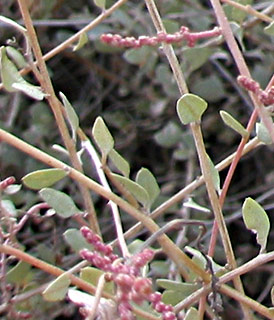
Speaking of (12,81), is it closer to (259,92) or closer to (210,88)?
(259,92)

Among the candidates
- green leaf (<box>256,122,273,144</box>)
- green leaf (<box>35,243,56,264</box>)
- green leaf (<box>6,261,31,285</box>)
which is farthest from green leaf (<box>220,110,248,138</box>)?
green leaf (<box>35,243,56,264</box>)

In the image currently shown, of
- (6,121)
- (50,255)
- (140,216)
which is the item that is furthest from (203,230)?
(6,121)

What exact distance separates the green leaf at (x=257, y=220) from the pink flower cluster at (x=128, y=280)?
0.58ft

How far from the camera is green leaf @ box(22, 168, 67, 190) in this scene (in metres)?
0.71

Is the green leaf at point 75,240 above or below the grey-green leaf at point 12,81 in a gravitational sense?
below

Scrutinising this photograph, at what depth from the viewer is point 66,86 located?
1526mm

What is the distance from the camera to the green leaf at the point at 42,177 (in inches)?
27.9

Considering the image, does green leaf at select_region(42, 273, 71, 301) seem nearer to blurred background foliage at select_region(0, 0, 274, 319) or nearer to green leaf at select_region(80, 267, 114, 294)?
green leaf at select_region(80, 267, 114, 294)

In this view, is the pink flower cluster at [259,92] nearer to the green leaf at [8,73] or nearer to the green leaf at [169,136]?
the green leaf at [8,73]

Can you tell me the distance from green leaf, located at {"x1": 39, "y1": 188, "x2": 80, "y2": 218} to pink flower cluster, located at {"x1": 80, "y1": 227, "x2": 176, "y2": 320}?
0.61ft

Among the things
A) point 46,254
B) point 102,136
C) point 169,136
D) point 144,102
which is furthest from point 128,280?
point 144,102

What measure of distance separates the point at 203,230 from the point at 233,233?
58 cm

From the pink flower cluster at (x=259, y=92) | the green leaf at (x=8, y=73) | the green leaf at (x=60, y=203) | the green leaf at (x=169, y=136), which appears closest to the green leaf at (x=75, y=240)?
the green leaf at (x=60, y=203)

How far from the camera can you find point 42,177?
719mm
